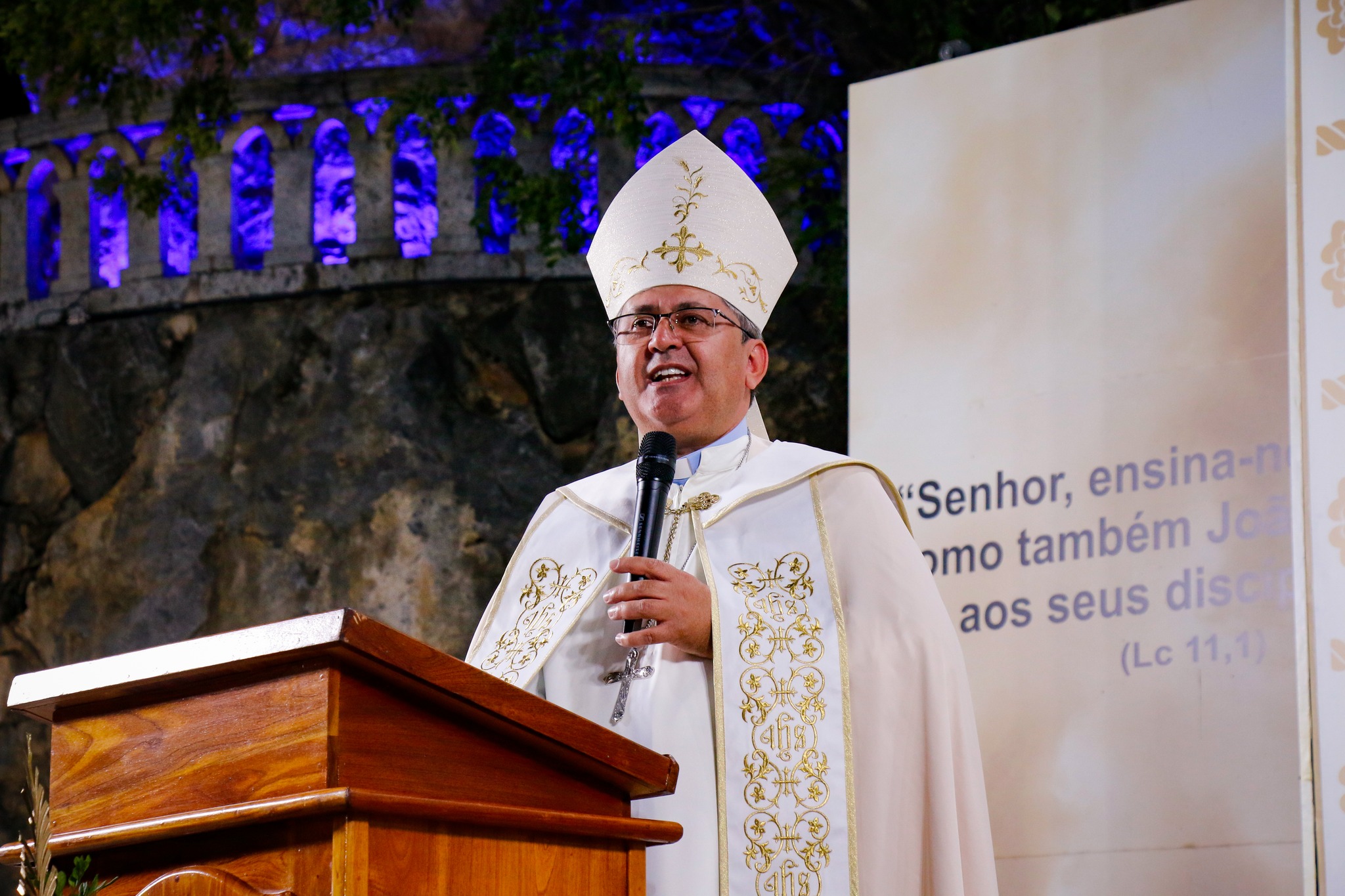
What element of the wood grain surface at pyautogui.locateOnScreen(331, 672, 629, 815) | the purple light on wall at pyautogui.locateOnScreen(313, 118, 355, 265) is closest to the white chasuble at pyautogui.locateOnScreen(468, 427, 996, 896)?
the wood grain surface at pyautogui.locateOnScreen(331, 672, 629, 815)

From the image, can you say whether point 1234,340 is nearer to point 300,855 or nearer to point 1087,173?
point 1087,173

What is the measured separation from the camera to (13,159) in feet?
22.1

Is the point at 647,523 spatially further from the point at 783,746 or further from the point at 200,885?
the point at 200,885

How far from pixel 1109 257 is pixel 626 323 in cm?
137

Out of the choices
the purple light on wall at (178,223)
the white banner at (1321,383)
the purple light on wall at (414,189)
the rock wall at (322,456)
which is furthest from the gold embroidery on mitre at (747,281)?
the purple light on wall at (178,223)

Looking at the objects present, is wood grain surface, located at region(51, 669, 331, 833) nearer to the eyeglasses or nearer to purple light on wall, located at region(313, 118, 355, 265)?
the eyeglasses

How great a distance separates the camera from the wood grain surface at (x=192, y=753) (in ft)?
4.63

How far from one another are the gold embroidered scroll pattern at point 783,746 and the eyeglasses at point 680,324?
1.64 ft

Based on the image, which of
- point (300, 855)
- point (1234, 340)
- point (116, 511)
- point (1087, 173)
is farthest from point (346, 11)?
point (300, 855)

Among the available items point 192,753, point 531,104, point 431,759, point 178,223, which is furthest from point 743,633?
point 178,223

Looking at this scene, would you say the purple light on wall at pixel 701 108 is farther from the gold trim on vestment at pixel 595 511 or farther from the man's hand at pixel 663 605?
the man's hand at pixel 663 605

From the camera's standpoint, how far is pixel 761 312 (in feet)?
9.88

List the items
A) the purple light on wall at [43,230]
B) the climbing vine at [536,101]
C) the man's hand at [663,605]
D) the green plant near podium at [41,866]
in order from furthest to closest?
the purple light on wall at [43,230] → the climbing vine at [536,101] → the man's hand at [663,605] → the green plant near podium at [41,866]

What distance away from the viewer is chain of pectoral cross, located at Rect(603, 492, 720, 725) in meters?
2.47
